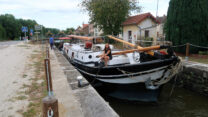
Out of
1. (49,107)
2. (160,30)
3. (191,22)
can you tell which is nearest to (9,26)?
(160,30)

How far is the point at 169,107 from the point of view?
18.5 feet

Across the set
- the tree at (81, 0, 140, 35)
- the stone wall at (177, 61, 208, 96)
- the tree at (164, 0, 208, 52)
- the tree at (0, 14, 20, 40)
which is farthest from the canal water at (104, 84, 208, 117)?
the tree at (0, 14, 20, 40)

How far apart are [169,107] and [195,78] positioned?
7.89 feet

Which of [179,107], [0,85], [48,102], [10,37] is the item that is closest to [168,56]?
[179,107]

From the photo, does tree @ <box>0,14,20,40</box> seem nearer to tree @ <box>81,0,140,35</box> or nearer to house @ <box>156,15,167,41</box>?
tree @ <box>81,0,140,35</box>

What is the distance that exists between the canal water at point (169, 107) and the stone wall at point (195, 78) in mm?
379

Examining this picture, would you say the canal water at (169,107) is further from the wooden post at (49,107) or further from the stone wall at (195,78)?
the wooden post at (49,107)

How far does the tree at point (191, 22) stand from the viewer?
31.3 feet

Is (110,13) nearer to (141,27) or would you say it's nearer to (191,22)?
(141,27)

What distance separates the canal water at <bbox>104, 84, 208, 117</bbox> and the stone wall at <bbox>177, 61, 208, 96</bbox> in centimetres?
38

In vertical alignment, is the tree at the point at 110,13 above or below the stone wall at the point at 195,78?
above

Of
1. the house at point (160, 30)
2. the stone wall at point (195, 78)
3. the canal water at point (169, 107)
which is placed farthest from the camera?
the house at point (160, 30)

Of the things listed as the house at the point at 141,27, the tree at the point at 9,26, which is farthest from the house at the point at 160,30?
the tree at the point at 9,26

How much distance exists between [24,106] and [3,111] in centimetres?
43
